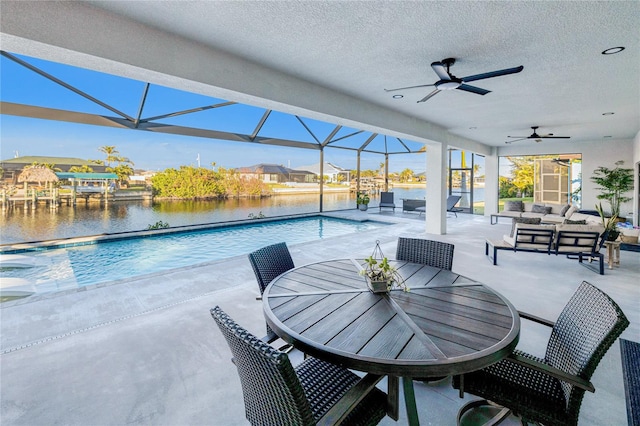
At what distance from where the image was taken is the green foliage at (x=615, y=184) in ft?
29.6

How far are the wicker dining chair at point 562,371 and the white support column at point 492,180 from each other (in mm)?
11660

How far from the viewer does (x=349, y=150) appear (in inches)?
514

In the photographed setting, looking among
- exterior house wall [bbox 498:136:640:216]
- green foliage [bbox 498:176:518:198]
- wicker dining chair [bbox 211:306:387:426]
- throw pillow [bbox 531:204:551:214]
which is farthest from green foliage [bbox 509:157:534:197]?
wicker dining chair [bbox 211:306:387:426]

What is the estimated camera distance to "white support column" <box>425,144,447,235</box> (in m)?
7.86

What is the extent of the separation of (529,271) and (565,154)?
28.0ft

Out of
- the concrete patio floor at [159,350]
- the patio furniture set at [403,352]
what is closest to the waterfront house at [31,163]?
the concrete patio floor at [159,350]

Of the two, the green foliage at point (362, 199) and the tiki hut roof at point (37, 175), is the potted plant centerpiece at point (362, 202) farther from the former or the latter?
the tiki hut roof at point (37, 175)

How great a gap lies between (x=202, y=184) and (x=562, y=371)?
9910mm

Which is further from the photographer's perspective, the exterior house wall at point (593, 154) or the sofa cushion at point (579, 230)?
the exterior house wall at point (593, 154)

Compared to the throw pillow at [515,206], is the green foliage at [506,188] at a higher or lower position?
higher

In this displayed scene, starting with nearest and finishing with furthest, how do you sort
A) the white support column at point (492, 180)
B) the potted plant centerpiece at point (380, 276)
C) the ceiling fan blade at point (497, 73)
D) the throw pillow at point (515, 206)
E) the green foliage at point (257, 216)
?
the potted plant centerpiece at point (380, 276), the ceiling fan blade at point (497, 73), the throw pillow at point (515, 206), the green foliage at point (257, 216), the white support column at point (492, 180)

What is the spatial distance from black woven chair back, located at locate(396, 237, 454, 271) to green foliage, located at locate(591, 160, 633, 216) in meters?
9.96

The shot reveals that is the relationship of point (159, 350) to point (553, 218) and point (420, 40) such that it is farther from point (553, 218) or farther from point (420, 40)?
point (553, 218)

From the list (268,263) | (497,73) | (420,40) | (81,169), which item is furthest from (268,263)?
(81,169)
